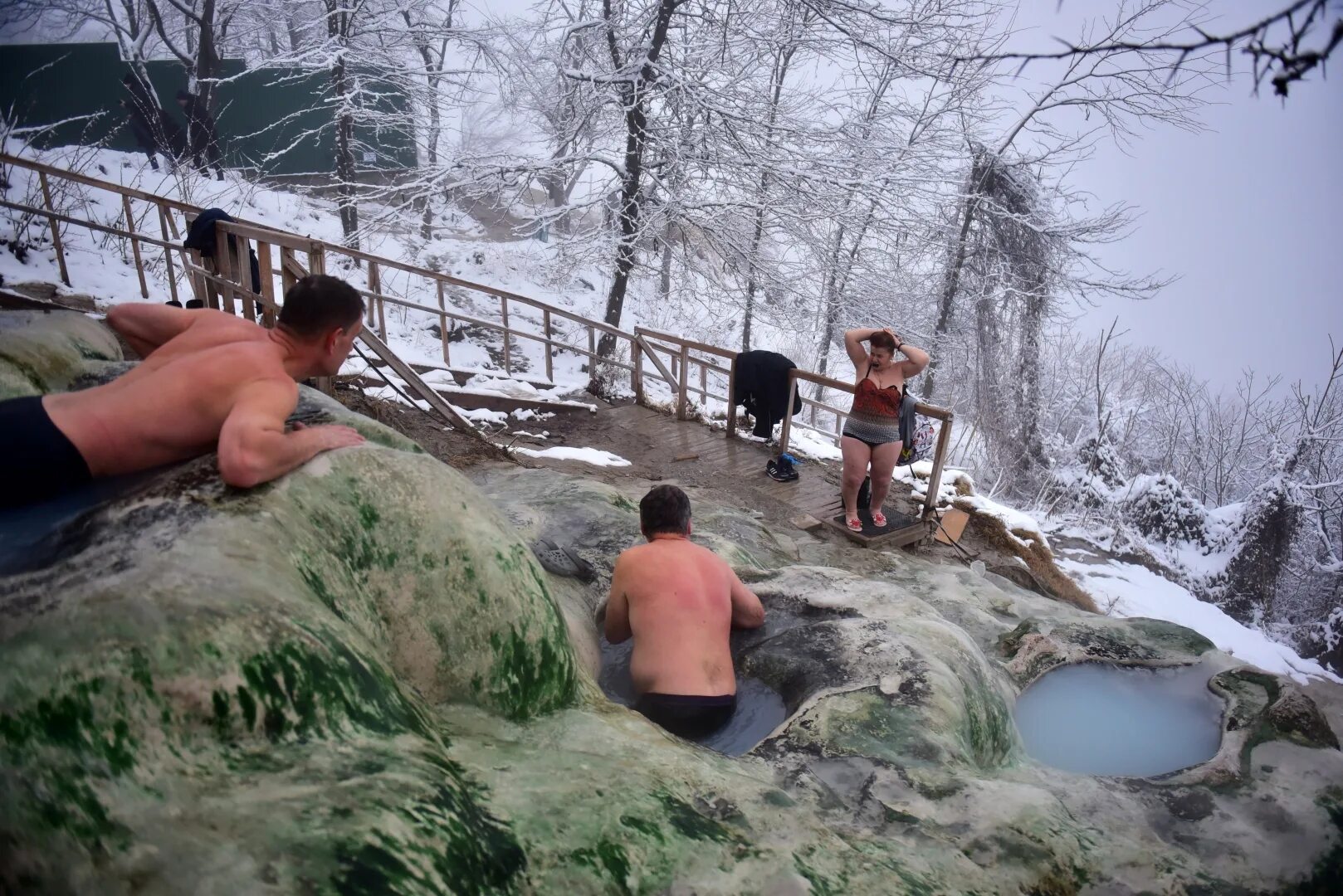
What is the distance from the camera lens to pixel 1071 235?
1537 cm

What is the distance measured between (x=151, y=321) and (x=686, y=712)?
2.50 m

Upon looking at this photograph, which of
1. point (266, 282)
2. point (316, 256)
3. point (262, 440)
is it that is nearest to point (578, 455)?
point (316, 256)

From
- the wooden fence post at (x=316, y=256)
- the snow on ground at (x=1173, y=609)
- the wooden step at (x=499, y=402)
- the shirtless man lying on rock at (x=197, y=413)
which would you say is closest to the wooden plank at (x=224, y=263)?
the wooden fence post at (x=316, y=256)

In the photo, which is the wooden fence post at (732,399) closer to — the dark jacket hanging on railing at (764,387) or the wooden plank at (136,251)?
the dark jacket hanging on railing at (764,387)

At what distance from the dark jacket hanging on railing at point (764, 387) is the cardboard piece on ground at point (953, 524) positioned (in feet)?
6.23

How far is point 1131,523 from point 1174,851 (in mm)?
11459

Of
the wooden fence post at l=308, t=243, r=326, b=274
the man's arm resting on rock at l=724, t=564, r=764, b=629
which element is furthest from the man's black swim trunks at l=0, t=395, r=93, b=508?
the wooden fence post at l=308, t=243, r=326, b=274

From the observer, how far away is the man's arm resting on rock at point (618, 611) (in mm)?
3371

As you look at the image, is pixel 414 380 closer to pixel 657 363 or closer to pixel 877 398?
pixel 877 398

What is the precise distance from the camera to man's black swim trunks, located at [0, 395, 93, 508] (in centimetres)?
211

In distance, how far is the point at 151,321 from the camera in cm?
274

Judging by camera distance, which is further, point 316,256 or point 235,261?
point 235,261

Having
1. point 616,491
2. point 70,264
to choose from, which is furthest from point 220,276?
point 70,264

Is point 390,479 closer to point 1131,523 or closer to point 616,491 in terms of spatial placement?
point 616,491
